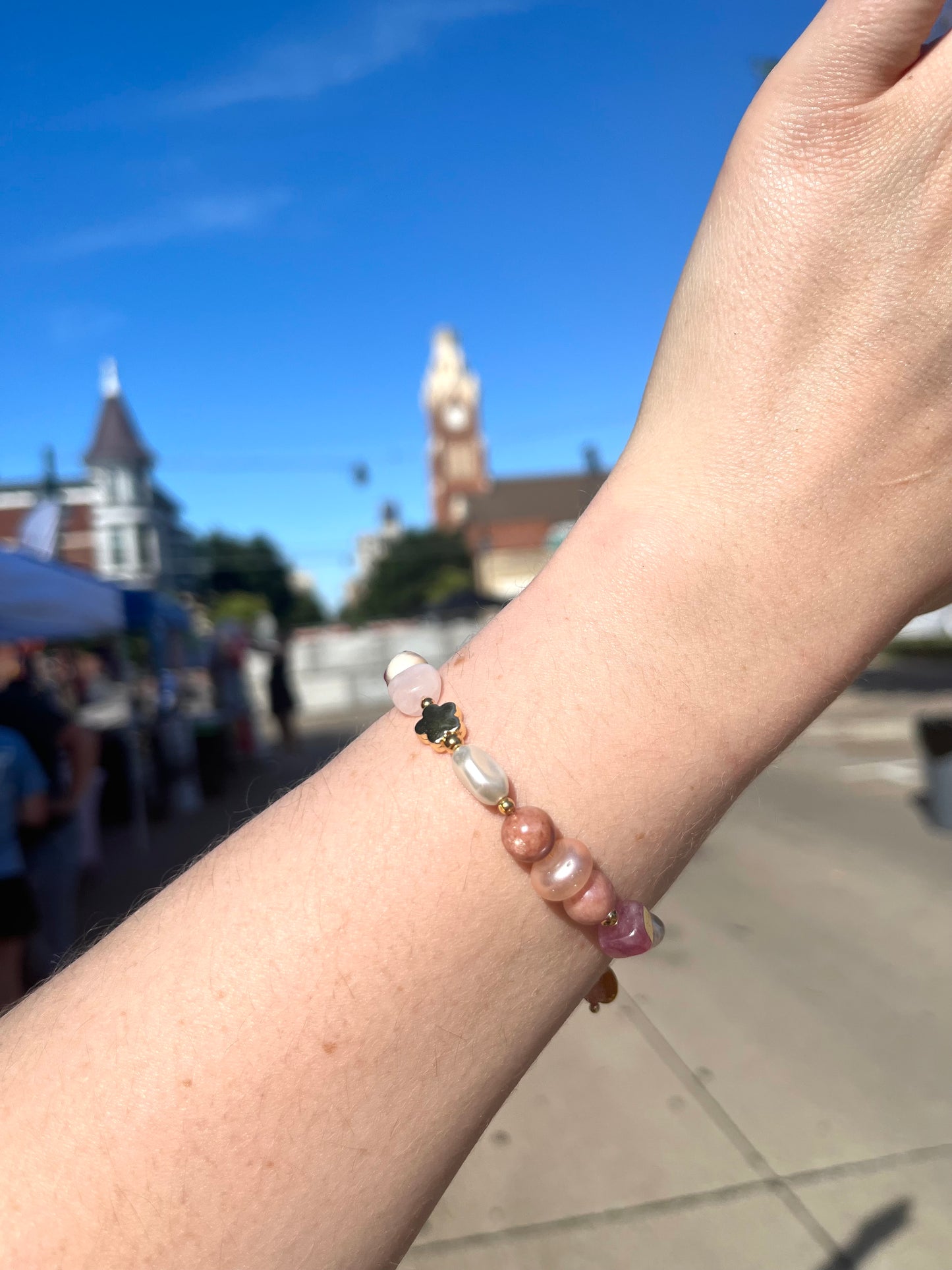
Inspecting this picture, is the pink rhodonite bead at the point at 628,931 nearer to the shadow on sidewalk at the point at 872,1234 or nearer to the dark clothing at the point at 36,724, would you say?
the shadow on sidewalk at the point at 872,1234

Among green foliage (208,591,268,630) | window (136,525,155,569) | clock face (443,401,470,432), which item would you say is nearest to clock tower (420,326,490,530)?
clock face (443,401,470,432)

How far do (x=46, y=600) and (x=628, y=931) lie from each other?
604 centimetres

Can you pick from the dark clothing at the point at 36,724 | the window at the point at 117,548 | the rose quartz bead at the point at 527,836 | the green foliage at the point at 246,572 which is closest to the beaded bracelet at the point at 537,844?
the rose quartz bead at the point at 527,836

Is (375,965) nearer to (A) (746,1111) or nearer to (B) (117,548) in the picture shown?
(A) (746,1111)

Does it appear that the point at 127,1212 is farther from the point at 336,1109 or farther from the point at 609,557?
the point at 609,557

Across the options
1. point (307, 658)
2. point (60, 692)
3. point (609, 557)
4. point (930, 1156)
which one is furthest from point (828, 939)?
point (307, 658)

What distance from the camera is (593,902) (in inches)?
23.9

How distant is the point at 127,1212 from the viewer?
0.52 metres

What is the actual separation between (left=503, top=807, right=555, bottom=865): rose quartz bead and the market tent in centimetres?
537

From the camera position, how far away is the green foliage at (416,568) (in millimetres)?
70375

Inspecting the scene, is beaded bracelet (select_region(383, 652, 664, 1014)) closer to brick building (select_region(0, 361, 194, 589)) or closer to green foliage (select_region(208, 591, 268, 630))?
brick building (select_region(0, 361, 194, 589))

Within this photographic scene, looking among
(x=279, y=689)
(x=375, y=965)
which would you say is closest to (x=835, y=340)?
(x=375, y=965)

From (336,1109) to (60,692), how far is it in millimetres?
14195

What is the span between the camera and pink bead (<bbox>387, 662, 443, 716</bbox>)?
659 mm
